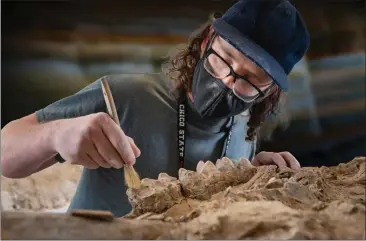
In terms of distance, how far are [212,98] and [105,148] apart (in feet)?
1.10

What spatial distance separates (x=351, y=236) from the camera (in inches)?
43.3

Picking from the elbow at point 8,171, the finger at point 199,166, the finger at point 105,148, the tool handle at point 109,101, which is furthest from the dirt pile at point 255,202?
the elbow at point 8,171

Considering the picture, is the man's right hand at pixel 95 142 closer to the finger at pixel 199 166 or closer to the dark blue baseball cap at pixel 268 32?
the finger at pixel 199 166

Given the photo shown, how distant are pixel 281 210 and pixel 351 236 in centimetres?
17

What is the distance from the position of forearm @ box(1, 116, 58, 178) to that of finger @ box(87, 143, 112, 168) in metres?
0.11

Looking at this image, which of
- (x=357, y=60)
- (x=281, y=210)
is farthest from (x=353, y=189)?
(x=357, y=60)

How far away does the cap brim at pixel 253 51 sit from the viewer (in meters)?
Result: 1.35

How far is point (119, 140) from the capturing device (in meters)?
1.34

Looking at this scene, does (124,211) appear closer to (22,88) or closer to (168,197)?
(168,197)

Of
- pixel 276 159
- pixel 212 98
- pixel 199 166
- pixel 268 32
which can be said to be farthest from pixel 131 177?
pixel 268 32

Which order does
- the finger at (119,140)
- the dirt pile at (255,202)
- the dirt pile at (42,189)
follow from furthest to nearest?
the dirt pile at (42,189) < the finger at (119,140) < the dirt pile at (255,202)

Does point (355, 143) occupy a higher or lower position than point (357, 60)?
lower

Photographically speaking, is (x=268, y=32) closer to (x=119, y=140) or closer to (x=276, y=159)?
(x=276, y=159)

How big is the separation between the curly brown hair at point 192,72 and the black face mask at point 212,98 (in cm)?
2
